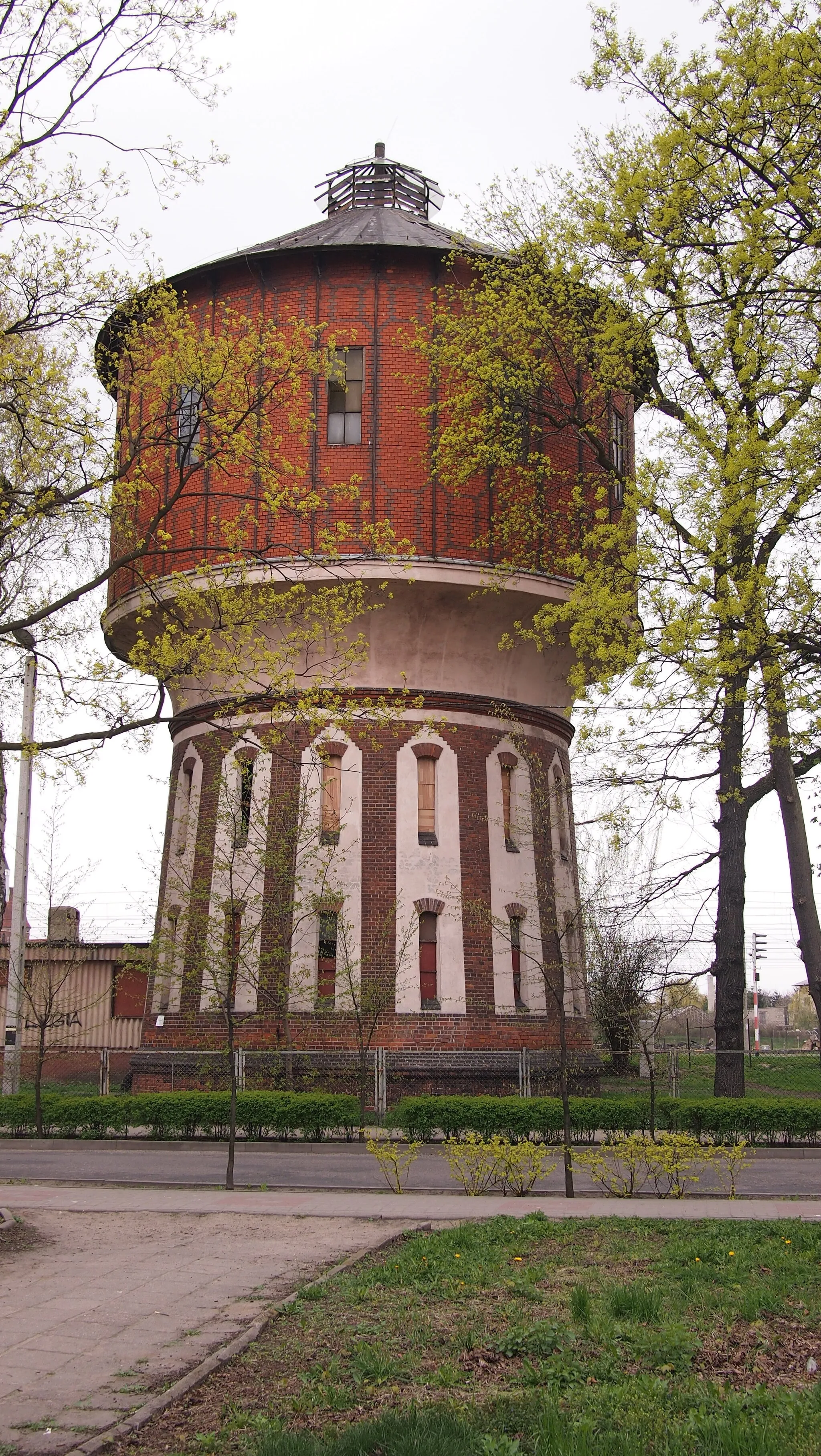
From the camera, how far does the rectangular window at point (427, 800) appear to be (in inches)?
957

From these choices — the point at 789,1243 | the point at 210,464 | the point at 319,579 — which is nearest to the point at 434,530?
the point at 319,579

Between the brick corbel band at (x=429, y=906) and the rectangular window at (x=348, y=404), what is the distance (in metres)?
8.19

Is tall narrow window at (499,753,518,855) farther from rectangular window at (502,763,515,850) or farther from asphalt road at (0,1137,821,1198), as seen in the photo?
asphalt road at (0,1137,821,1198)

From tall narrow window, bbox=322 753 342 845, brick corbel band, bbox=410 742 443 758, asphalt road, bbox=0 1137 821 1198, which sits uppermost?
brick corbel band, bbox=410 742 443 758

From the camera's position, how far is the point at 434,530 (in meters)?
23.2

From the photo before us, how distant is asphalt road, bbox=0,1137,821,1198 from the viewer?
15109 mm

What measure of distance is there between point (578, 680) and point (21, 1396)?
42.7ft

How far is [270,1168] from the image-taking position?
17.4 meters

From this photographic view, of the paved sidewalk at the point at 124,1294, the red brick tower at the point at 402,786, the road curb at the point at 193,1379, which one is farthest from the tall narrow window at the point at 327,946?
the road curb at the point at 193,1379

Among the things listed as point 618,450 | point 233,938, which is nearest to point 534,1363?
point 233,938

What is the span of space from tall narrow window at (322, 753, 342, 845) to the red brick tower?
39mm

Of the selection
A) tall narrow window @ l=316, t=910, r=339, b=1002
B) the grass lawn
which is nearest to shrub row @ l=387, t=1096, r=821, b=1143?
tall narrow window @ l=316, t=910, r=339, b=1002

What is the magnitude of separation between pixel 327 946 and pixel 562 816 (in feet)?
19.5

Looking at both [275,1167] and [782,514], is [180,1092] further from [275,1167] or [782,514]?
[782,514]
